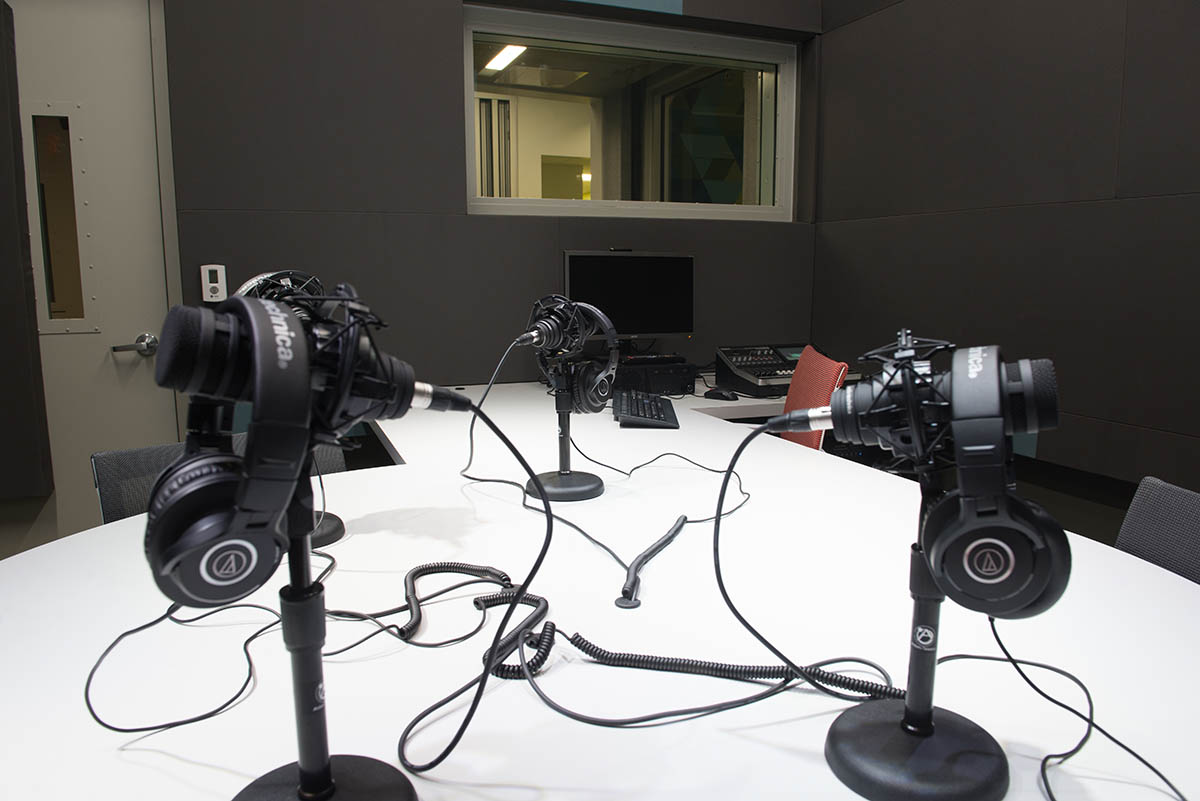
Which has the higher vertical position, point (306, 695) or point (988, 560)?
point (988, 560)

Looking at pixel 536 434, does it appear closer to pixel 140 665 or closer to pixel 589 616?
pixel 589 616

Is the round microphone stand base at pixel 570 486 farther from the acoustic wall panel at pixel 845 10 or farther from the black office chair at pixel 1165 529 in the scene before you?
the acoustic wall panel at pixel 845 10

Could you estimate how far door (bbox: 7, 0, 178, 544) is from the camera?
116 inches

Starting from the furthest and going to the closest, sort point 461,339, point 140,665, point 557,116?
point 557,116, point 461,339, point 140,665

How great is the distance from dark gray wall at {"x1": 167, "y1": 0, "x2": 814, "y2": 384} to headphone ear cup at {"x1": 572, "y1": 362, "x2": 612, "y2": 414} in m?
1.78

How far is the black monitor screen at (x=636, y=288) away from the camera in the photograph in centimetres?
340

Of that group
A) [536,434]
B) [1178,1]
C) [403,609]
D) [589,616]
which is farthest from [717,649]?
[1178,1]

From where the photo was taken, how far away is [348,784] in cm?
71

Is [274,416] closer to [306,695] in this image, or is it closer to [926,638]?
[306,695]

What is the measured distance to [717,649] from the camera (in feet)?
3.38

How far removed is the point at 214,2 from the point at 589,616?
9.97 ft

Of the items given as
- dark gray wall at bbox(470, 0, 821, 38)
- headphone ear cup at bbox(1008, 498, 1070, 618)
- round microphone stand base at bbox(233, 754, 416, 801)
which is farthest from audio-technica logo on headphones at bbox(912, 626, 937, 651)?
dark gray wall at bbox(470, 0, 821, 38)

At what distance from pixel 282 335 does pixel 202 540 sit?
172 mm

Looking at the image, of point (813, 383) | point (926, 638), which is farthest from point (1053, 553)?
point (813, 383)
